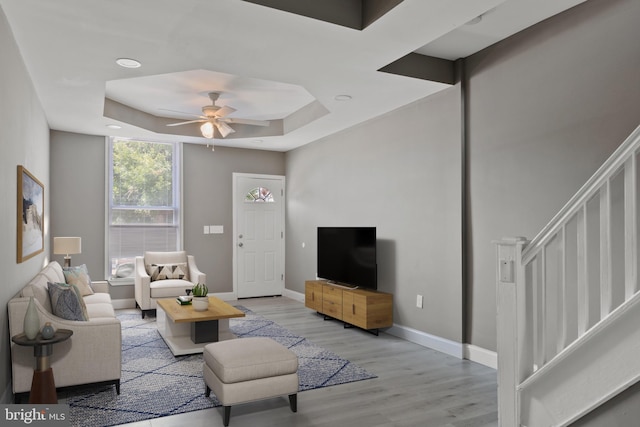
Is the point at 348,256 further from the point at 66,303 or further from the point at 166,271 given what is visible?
the point at 66,303

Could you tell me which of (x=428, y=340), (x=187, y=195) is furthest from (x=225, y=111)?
(x=428, y=340)

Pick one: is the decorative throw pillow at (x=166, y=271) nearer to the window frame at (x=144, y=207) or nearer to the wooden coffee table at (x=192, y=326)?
the window frame at (x=144, y=207)

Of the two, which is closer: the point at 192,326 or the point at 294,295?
the point at 192,326

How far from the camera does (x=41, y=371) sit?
274 centimetres

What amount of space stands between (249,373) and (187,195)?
488cm

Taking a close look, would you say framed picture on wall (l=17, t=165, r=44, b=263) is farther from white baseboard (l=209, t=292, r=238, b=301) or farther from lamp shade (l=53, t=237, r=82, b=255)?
white baseboard (l=209, t=292, r=238, b=301)

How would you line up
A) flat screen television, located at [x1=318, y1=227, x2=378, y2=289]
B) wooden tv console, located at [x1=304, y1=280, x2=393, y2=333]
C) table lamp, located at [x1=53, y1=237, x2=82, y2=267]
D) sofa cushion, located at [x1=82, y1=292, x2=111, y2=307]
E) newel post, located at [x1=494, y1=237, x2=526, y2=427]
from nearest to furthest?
newel post, located at [x1=494, y1=237, x2=526, y2=427] → sofa cushion, located at [x1=82, y1=292, x2=111, y2=307] → wooden tv console, located at [x1=304, y1=280, x2=393, y2=333] → flat screen television, located at [x1=318, y1=227, x2=378, y2=289] → table lamp, located at [x1=53, y1=237, x2=82, y2=267]

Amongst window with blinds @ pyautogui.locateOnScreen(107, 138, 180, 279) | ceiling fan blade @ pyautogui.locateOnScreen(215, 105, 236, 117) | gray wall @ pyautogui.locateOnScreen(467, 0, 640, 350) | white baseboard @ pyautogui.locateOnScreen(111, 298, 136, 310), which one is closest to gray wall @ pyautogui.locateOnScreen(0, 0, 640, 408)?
gray wall @ pyautogui.locateOnScreen(467, 0, 640, 350)

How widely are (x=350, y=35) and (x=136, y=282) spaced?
4.77m

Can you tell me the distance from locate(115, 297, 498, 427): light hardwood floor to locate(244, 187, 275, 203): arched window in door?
A: 12.1 ft

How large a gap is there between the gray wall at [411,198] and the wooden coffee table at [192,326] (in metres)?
1.88

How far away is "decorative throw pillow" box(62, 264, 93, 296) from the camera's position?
5047 mm

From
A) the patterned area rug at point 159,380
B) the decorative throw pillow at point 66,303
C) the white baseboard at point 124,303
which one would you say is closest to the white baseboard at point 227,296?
the white baseboard at point 124,303

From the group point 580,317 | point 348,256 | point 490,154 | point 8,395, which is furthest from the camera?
point 348,256
